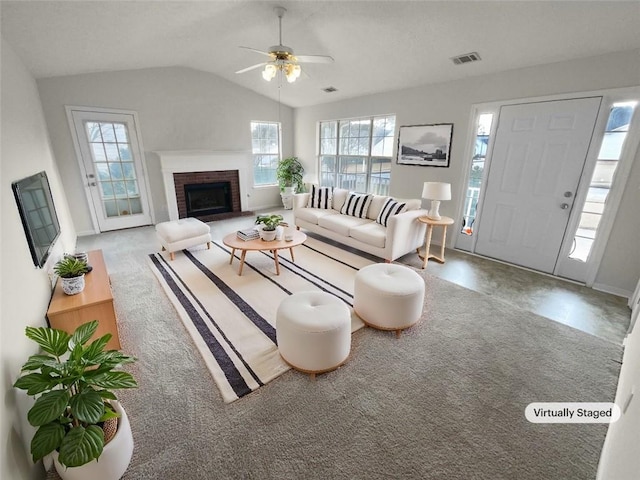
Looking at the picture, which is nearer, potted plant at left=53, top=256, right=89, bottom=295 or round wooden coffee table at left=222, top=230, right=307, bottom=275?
potted plant at left=53, top=256, right=89, bottom=295

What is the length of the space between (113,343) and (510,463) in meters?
2.65

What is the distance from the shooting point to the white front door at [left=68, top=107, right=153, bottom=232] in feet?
15.2

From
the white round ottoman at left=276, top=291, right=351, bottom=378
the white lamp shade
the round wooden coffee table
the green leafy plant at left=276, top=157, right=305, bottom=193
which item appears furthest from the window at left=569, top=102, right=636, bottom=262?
the green leafy plant at left=276, top=157, right=305, bottom=193

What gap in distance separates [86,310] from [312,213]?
324 centimetres

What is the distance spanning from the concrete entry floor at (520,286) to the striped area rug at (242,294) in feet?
2.32

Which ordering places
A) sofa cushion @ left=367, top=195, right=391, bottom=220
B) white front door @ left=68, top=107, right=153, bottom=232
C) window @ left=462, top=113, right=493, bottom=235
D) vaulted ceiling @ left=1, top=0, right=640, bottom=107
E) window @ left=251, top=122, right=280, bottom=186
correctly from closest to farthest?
vaulted ceiling @ left=1, top=0, right=640, bottom=107
window @ left=462, top=113, right=493, bottom=235
sofa cushion @ left=367, top=195, right=391, bottom=220
white front door @ left=68, top=107, right=153, bottom=232
window @ left=251, top=122, right=280, bottom=186

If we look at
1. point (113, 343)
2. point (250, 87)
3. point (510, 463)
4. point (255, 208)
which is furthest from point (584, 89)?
point (255, 208)

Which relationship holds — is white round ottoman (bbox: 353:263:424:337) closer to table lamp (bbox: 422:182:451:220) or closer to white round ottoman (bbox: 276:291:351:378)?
white round ottoman (bbox: 276:291:351:378)

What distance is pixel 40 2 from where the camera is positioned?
7.83ft

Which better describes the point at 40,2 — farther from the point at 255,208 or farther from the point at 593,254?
the point at 593,254

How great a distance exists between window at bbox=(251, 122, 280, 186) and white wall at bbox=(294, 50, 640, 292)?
153cm

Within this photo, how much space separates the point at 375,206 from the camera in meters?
4.41

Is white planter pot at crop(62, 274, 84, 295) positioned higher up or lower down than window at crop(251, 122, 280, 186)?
lower down

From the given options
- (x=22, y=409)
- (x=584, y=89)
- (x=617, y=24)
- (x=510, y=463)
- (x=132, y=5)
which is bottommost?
(x=510, y=463)
